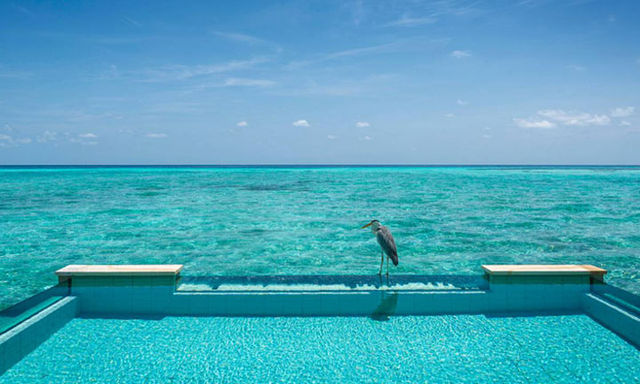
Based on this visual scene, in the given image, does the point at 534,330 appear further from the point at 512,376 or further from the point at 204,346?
the point at 204,346

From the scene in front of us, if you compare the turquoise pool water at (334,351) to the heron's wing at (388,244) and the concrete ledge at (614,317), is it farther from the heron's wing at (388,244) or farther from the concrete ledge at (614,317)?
the heron's wing at (388,244)

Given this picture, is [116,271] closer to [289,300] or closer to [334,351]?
[289,300]


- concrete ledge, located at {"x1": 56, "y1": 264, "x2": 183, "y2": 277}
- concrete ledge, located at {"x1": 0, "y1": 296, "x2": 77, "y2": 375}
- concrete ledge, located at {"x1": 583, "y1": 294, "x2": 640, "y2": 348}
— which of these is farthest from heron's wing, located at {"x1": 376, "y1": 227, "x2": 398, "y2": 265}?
concrete ledge, located at {"x1": 0, "y1": 296, "x2": 77, "y2": 375}

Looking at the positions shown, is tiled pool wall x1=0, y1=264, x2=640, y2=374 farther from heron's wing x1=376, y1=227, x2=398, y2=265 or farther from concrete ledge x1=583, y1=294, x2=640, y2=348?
heron's wing x1=376, y1=227, x2=398, y2=265

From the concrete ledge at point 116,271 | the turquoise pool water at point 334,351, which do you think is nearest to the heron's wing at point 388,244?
the turquoise pool water at point 334,351

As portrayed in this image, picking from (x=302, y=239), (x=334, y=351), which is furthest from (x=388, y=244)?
(x=302, y=239)

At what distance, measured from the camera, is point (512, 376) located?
13.4 feet

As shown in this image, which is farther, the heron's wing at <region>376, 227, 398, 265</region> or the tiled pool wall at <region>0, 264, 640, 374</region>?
the heron's wing at <region>376, 227, 398, 265</region>

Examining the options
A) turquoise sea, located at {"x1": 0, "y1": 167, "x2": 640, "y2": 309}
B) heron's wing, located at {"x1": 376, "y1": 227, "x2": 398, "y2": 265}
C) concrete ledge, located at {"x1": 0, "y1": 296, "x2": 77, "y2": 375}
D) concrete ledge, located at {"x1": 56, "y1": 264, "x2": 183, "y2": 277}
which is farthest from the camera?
turquoise sea, located at {"x1": 0, "y1": 167, "x2": 640, "y2": 309}

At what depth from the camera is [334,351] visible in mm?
4582

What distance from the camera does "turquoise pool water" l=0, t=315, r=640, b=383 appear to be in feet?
13.4

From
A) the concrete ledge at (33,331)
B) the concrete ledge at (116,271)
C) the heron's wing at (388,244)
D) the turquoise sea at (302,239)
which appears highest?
the heron's wing at (388,244)

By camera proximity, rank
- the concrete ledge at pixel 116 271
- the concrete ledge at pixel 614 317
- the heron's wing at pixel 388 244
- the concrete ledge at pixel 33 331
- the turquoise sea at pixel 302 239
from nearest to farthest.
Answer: the concrete ledge at pixel 33 331, the concrete ledge at pixel 614 317, the concrete ledge at pixel 116 271, the heron's wing at pixel 388 244, the turquoise sea at pixel 302 239

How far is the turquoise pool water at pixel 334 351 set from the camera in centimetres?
408
